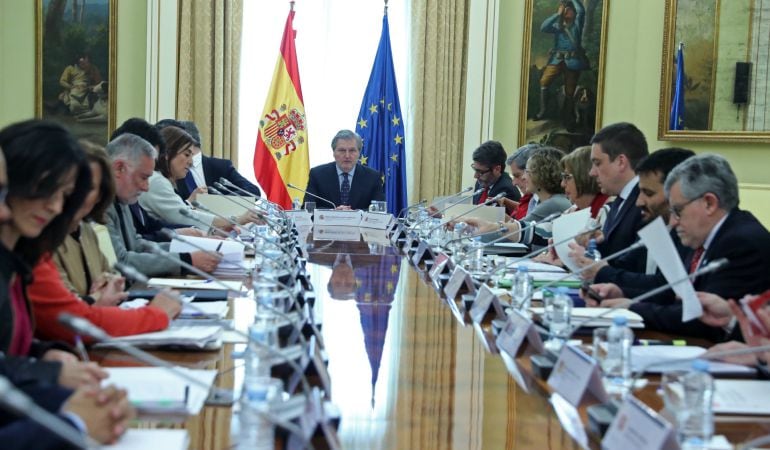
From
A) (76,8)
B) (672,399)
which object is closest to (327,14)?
(76,8)

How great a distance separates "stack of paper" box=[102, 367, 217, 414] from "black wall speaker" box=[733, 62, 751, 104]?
243 inches

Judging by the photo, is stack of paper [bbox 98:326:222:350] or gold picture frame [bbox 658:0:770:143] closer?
stack of paper [bbox 98:326:222:350]

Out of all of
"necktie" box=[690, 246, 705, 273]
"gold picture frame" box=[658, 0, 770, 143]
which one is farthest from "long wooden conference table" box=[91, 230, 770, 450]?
"gold picture frame" box=[658, 0, 770, 143]

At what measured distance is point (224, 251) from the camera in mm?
4246

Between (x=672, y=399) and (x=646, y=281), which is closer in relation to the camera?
(x=672, y=399)

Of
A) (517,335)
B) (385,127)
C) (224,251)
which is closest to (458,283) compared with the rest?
(517,335)

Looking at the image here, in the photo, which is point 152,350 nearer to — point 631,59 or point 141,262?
point 141,262

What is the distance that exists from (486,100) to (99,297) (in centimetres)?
597

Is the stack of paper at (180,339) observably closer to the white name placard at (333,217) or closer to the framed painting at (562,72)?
the white name placard at (333,217)

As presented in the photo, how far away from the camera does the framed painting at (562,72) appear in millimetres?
8328

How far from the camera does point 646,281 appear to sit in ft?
11.6

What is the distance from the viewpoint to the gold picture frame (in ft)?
23.8

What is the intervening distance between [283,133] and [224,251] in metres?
4.27

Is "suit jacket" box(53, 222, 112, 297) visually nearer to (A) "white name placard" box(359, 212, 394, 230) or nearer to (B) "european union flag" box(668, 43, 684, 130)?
(A) "white name placard" box(359, 212, 394, 230)
